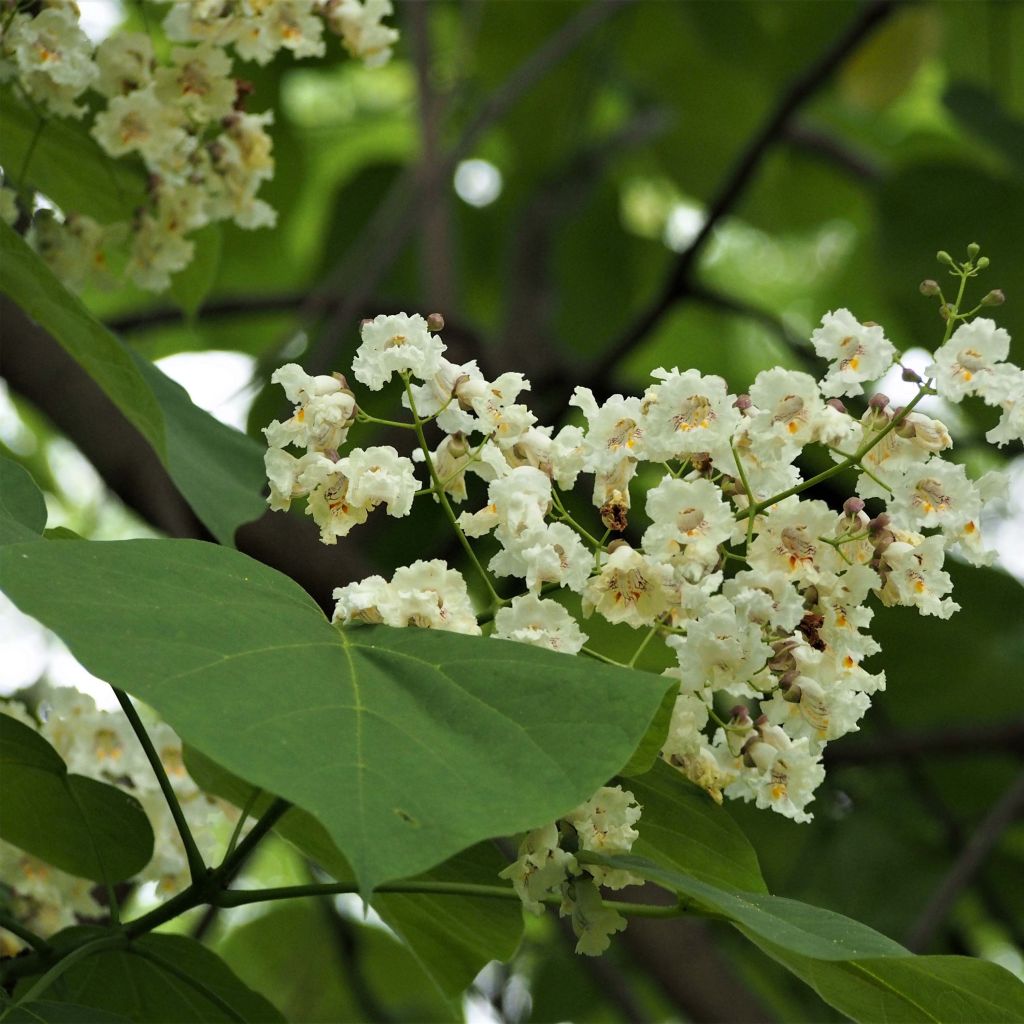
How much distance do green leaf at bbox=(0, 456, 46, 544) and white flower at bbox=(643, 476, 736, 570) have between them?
369 mm

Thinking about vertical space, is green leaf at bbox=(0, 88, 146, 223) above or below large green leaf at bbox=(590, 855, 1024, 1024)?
above

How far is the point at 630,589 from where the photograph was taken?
2.79 feet

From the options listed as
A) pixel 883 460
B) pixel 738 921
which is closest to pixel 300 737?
pixel 738 921

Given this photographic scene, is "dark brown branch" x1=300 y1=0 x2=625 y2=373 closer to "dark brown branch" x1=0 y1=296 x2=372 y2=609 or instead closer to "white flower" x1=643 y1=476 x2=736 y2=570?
"dark brown branch" x1=0 y1=296 x2=372 y2=609

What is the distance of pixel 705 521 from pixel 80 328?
1.89 feet

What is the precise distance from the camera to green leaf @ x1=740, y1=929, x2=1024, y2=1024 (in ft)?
2.87

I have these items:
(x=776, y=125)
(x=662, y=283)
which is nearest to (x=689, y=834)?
(x=776, y=125)

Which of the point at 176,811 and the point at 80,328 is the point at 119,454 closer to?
the point at 80,328

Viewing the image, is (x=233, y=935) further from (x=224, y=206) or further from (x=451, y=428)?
(x=451, y=428)

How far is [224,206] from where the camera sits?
1.43 m

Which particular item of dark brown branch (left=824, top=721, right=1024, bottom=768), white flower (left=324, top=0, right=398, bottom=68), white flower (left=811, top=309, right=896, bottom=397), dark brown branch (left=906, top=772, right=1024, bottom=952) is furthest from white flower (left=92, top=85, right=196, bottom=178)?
dark brown branch (left=824, top=721, right=1024, bottom=768)

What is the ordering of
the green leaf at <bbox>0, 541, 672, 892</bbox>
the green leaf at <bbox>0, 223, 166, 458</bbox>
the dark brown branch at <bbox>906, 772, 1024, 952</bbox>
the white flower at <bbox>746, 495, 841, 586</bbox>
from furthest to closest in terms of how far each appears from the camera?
1. the dark brown branch at <bbox>906, 772, 1024, 952</bbox>
2. the green leaf at <bbox>0, 223, 166, 458</bbox>
3. the white flower at <bbox>746, 495, 841, 586</bbox>
4. the green leaf at <bbox>0, 541, 672, 892</bbox>

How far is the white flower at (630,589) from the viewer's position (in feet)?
2.74

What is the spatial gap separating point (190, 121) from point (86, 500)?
2.57 metres
